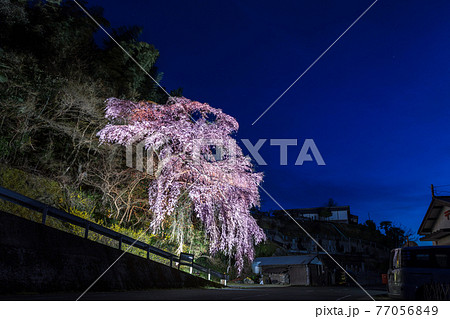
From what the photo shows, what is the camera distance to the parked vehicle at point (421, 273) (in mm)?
9759

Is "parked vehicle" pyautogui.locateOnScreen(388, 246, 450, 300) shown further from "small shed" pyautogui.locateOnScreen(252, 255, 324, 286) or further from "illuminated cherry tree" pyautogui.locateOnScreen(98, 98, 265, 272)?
"small shed" pyautogui.locateOnScreen(252, 255, 324, 286)

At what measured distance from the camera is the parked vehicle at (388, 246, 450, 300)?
9.76 m

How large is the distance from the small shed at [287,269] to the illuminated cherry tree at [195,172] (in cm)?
1951

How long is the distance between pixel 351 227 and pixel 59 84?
5921 centimetres

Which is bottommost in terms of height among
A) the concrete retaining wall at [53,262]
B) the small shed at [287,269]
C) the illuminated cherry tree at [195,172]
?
the small shed at [287,269]

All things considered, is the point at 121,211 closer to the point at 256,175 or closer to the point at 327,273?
the point at 256,175

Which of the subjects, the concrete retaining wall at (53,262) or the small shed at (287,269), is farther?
the small shed at (287,269)

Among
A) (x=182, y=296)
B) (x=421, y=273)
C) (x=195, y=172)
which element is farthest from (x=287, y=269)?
(x=182, y=296)

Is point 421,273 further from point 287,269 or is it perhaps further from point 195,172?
point 287,269

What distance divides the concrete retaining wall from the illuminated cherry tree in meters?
5.96

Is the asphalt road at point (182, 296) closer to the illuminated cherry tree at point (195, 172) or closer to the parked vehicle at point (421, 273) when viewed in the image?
the parked vehicle at point (421, 273)

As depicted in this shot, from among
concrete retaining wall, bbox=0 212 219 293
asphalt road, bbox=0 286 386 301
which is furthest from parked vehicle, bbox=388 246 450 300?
concrete retaining wall, bbox=0 212 219 293

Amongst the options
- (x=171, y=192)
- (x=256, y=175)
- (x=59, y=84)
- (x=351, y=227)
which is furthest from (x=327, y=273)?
(x=59, y=84)


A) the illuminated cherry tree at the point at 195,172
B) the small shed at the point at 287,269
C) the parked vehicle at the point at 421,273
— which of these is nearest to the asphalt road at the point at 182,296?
the parked vehicle at the point at 421,273
